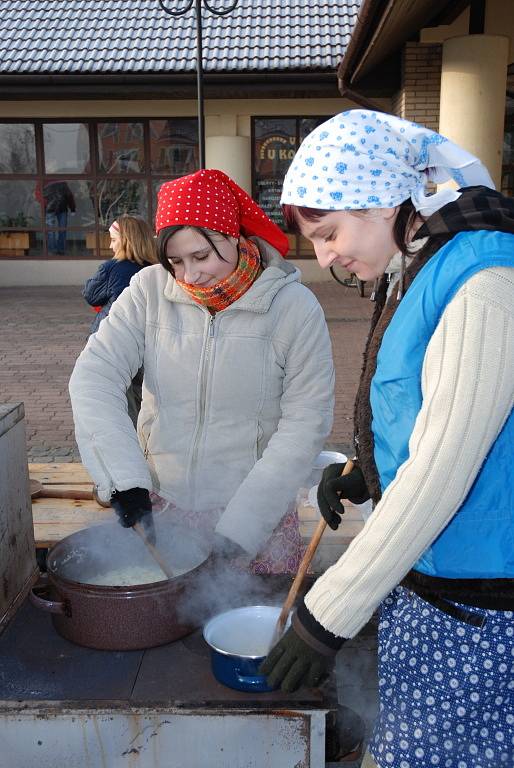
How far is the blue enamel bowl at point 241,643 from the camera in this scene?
66.7 inches

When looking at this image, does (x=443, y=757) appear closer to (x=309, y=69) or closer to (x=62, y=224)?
(x=309, y=69)

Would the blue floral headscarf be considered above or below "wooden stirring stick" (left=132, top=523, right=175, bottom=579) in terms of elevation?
above

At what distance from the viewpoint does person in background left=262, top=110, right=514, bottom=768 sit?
120 centimetres

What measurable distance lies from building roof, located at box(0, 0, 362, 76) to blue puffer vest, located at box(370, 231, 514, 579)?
41.6 feet

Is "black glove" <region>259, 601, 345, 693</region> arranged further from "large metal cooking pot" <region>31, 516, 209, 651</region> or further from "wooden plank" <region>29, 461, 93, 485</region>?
"wooden plank" <region>29, 461, 93, 485</region>

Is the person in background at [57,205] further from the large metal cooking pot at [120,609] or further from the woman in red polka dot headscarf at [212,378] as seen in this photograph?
the large metal cooking pot at [120,609]

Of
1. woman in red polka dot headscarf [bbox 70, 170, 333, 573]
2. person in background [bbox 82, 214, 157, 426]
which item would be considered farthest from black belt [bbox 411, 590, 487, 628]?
person in background [bbox 82, 214, 157, 426]

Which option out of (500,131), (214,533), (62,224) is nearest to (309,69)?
(500,131)

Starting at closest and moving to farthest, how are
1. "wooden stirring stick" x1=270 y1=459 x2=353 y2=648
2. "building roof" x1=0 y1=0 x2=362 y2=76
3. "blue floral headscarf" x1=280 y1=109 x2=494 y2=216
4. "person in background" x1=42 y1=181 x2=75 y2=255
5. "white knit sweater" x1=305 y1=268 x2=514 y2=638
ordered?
"white knit sweater" x1=305 y1=268 x2=514 y2=638, "blue floral headscarf" x1=280 y1=109 x2=494 y2=216, "wooden stirring stick" x1=270 y1=459 x2=353 y2=648, "building roof" x1=0 y1=0 x2=362 y2=76, "person in background" x1=42 y1=181 x2=75 y2=255

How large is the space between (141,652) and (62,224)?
14535 millimetres

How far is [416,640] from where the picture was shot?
1435 mm

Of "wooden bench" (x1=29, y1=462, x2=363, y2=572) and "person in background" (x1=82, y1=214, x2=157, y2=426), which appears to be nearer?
"wooden bench" (x1=29, y1=462, x2=363, y2=572)

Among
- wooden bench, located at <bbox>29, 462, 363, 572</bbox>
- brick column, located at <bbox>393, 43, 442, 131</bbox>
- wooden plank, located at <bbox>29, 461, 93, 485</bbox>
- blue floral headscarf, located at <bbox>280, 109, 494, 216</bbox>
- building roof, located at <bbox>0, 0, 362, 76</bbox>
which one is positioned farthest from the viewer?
building roof, located at <bbox>0, 0, 362, 76</bbox>

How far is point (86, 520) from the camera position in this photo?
11.8ft
